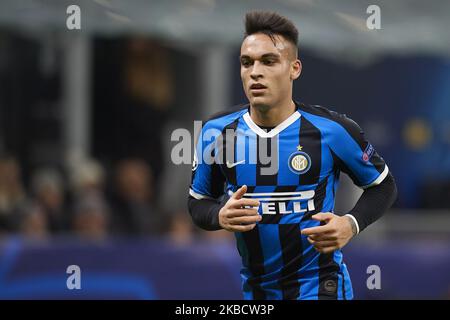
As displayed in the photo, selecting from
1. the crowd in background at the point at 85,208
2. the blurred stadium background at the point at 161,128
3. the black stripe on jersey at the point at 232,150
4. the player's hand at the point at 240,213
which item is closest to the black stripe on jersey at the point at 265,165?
the black stripe on jersey at the point at 232,150

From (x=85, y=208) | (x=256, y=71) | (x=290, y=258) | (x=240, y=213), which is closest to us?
(x=240, y=213)

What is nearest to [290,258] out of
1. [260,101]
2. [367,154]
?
[367,154]

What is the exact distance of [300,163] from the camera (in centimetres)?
560

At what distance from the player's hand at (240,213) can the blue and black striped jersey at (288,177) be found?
0.36m

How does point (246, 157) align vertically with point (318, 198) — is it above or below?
above

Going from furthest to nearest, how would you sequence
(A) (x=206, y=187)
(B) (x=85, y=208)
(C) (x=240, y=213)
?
(B) (x=85, y=208), (A) (x=206, y=187), (C) (x=240, y=213)

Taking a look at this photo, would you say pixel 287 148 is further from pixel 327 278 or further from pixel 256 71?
pixel 327 278

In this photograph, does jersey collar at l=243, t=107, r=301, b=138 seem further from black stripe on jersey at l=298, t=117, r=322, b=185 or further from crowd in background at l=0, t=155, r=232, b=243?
crowd in background at l=0, t=155, r=232, b=243

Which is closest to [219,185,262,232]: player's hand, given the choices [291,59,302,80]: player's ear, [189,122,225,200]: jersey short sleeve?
[189,122,225,200]: jersey short sleeve

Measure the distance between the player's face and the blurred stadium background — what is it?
5.11 ft

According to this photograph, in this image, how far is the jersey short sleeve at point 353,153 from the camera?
220 inches

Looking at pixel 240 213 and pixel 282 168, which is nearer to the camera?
pixel 240 213

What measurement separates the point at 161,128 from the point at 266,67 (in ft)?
24.2

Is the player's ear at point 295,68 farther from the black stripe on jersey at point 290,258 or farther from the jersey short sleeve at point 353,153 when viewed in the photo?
the black stripe on jersey at point 290,258
